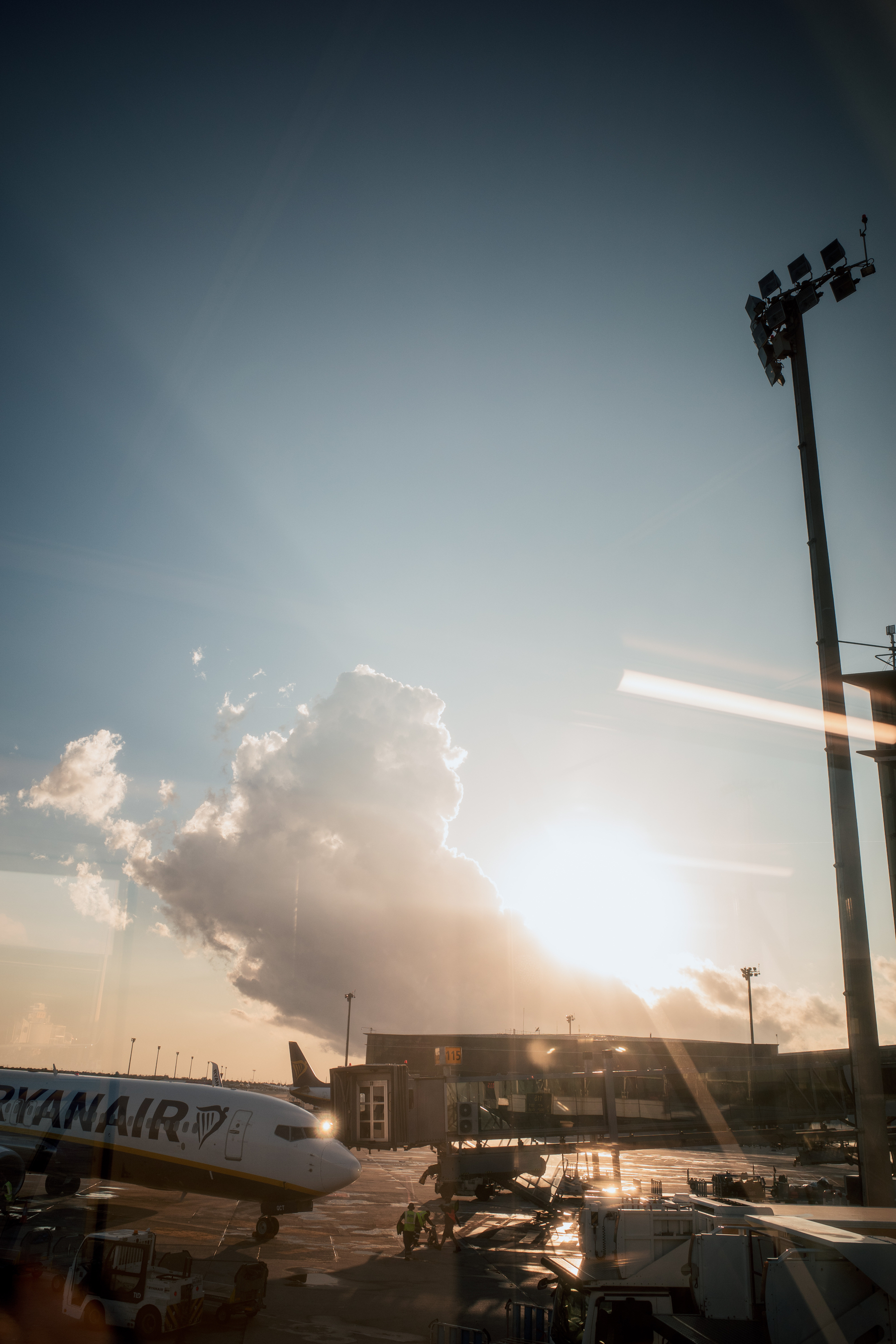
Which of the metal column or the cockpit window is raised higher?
the metal column

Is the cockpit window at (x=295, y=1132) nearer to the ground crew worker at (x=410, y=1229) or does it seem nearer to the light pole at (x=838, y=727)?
the ground crew worker at (x=410, y=1229)

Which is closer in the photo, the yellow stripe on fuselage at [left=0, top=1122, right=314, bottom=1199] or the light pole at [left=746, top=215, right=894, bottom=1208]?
the light pole at [left=746, top=215, right=894, bottom=1208]

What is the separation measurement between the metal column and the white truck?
1943cm

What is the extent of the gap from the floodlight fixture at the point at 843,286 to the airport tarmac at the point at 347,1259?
33.9m

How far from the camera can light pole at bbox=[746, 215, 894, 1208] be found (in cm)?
2370

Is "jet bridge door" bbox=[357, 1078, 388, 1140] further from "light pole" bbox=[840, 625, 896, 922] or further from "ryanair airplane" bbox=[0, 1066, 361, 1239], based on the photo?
"light pole" bbox=[840, 625, 896, 922]

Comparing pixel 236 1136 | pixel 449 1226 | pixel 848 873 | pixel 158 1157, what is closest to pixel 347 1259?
pixel 449 1226

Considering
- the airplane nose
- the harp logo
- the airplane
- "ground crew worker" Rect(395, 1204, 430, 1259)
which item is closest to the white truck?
the airplane nose

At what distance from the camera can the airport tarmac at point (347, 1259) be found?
816 inches

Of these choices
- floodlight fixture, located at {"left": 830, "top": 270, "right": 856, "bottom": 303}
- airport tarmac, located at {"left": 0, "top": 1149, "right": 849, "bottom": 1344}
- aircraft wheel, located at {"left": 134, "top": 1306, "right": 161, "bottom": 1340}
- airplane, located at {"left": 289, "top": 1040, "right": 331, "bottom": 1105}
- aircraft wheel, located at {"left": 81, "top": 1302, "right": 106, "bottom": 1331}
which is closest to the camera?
aircraft wheel, located at {"left": 134, "top": 1306, "right": 161, "bottom": 1340}

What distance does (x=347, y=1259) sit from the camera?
29.7 meters

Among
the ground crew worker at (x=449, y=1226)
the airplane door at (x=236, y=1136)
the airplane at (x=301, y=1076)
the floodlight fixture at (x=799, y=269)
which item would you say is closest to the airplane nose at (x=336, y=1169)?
the airplane door at (x=236, y=1136)

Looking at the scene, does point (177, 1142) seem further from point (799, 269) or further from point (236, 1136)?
point (799, 269)

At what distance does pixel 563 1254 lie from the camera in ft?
96.8
